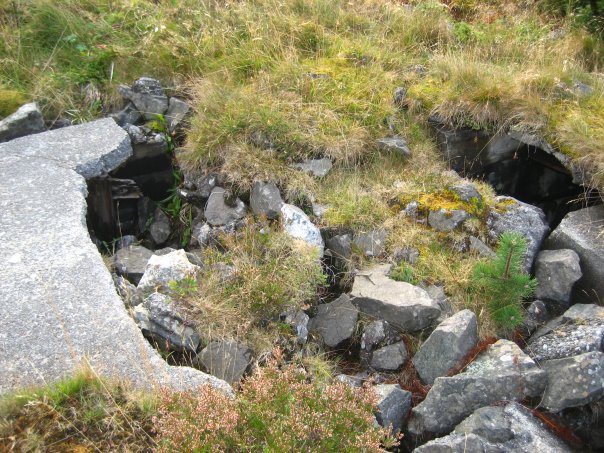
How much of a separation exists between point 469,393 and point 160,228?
317cm

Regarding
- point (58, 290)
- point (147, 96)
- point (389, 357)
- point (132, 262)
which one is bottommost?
point (389, 357)

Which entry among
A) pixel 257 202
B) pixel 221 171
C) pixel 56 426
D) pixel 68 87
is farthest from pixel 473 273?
pixel 68 87

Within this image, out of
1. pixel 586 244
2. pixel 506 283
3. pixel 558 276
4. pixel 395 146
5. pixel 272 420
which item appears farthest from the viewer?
pixel 395 146

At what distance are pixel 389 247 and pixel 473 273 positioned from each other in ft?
2.33

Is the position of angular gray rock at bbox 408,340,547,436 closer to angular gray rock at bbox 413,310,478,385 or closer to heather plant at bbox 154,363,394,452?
angular gray rock at bbox 413,310,478,385

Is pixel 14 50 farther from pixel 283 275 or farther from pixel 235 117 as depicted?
pixel 283 275

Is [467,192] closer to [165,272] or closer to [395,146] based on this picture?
[395,146]

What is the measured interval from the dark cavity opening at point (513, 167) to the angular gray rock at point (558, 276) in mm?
1224

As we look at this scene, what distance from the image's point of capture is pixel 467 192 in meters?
5.16

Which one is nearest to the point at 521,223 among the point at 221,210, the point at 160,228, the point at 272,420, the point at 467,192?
the point at 467,192

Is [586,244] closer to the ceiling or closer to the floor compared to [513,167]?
closer to the ceiling

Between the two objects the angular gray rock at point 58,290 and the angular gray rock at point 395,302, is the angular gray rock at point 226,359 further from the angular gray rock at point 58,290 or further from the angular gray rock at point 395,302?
the angular gray rock at point 395,302

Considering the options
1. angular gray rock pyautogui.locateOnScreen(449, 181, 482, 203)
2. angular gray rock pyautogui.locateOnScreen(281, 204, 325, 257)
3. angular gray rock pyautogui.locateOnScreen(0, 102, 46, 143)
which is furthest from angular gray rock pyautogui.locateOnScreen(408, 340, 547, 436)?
angular gray rock pyautogui.locateOnScreen(0, 102, 46, 143)

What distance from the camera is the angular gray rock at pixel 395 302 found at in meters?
4.29
